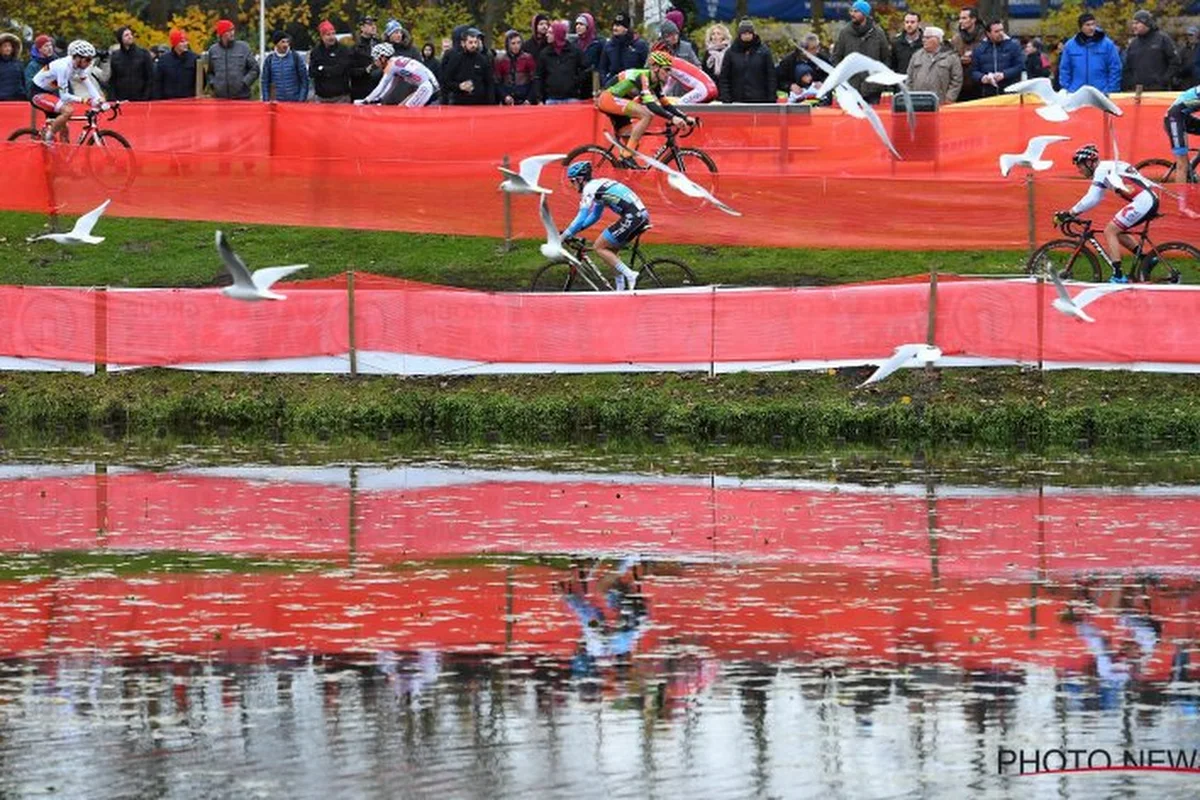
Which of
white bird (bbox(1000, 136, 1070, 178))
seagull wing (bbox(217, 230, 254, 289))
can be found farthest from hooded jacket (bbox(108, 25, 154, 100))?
seagull wing (bbox(217, 230, 254, 289))

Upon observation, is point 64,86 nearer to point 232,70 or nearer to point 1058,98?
point 232,70

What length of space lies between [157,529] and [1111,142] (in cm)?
1548

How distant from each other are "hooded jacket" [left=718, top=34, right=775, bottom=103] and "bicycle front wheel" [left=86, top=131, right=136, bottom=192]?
7.39 metres

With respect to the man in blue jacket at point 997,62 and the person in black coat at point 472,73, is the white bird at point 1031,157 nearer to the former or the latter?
the man in blue jacket at point 997,62

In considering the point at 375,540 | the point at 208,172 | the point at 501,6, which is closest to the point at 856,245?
the point at 208,172

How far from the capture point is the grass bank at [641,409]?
994 inches

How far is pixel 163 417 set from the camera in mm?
26672

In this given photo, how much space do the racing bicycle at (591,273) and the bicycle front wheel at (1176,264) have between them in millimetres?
4854

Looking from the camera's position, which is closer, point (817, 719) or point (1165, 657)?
point (817, 719)

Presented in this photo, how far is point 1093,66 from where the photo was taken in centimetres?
3256

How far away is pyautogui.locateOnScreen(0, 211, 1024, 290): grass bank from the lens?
99.0 feet

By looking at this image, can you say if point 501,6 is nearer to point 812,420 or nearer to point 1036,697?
point 812,420

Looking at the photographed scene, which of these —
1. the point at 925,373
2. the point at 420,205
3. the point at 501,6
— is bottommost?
the point at 925,373

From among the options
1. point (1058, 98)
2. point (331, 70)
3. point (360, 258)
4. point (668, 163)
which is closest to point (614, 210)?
point (668, 163)
